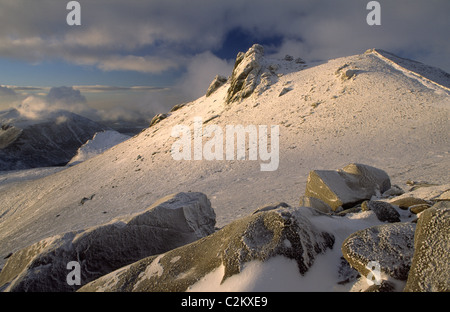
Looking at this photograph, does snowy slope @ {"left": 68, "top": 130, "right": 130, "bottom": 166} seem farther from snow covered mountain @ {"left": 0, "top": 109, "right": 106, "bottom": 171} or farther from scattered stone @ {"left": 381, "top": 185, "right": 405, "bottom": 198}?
scattered stone @ {"left": 381, "top": 185, "right": 405, "bottom": 198}

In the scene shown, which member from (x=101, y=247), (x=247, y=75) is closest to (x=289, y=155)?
(x=101, y=247)

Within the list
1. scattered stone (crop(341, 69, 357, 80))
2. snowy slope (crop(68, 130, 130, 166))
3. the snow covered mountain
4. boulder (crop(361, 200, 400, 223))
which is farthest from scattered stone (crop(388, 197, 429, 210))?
the snow covered mountain

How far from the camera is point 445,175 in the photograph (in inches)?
427

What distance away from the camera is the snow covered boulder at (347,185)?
6.81 metres

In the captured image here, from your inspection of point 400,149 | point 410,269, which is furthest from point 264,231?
point 400,149

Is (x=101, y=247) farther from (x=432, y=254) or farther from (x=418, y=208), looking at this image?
(x=418, y=208)

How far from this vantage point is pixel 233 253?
3.10 metres

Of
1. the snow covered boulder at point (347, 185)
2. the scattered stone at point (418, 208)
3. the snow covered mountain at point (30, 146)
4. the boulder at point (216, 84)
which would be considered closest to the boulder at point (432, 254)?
the scattered stone at point (418, 208)

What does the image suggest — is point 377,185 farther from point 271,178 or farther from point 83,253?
point 83,253

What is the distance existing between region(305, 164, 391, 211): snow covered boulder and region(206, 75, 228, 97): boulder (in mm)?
A: 35304

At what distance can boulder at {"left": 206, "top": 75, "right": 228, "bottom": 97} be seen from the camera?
1612 inches

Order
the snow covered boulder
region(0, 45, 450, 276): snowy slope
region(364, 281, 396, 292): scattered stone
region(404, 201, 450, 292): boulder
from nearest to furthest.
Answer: region(404, 201, 450, 292): boulder → region(364, 281, 396, 292): scattered stone → the snow covered boulder → region(0, 45, 450, 276): snowy slope

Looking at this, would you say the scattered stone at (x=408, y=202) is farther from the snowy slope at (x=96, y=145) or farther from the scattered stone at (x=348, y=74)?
the snowy slope at (x=96, y=145)
